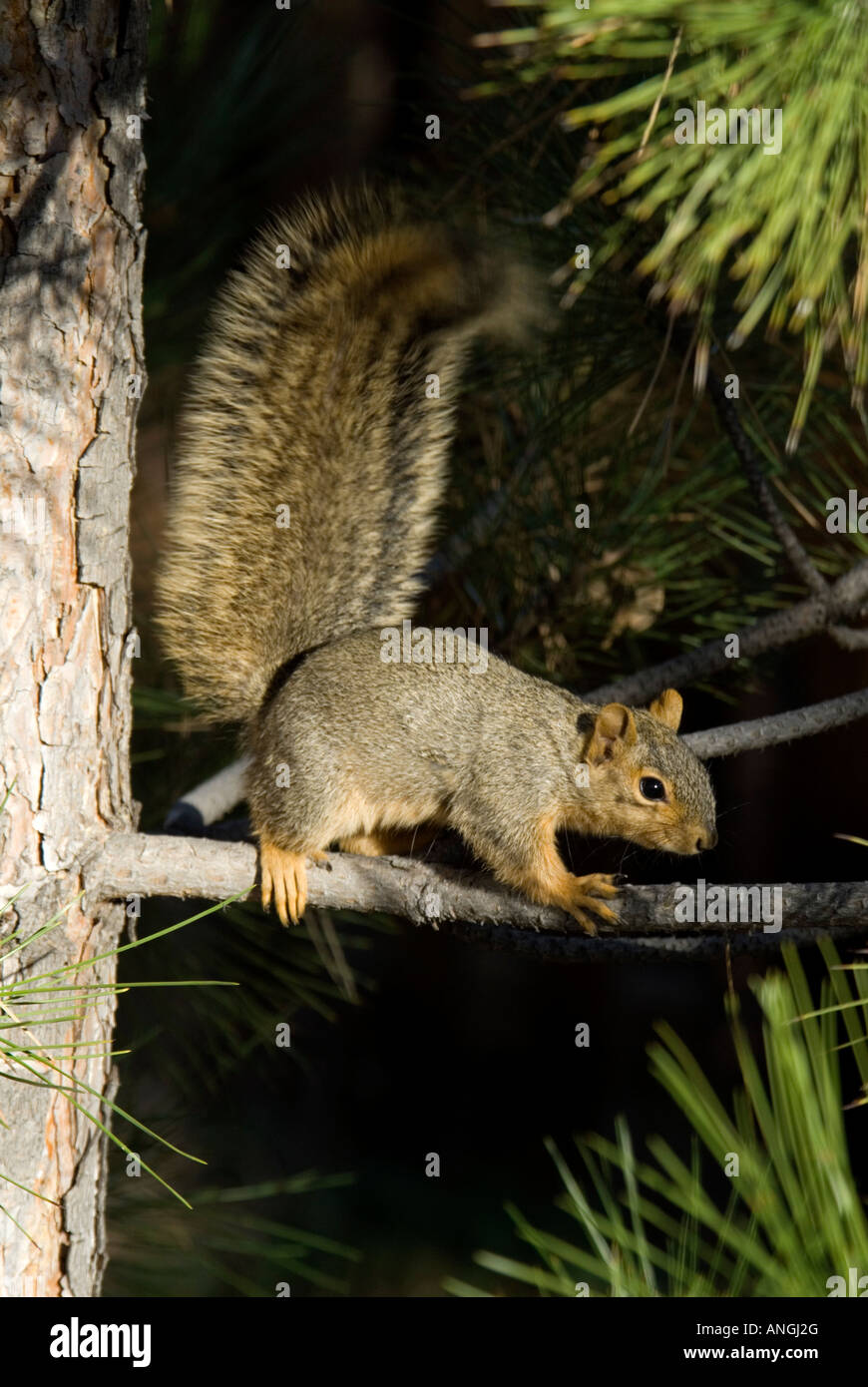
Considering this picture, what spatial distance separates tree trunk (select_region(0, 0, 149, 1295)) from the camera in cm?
80

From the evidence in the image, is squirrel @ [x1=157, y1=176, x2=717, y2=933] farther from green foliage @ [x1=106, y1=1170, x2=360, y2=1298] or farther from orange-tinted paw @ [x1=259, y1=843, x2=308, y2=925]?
green foliage @ [x1=106, y1=1170, x2=360, y2=1298]

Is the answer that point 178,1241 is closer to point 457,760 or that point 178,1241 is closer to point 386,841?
point 386,841

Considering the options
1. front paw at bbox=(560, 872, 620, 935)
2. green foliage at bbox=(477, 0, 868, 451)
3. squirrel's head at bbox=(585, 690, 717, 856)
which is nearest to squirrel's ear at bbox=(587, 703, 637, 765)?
squirrel's head at bbox=(585, 690, 717, 856)

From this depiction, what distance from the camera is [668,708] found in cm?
106

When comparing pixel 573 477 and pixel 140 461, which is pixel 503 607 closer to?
pixel 573 477

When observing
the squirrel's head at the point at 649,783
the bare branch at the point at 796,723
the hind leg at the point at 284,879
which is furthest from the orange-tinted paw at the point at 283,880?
the bare branch at the point at 796,723

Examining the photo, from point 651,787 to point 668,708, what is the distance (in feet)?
0.37

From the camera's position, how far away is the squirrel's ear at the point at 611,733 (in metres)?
0.96

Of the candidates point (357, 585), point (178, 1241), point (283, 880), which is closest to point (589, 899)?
point (283, 880)

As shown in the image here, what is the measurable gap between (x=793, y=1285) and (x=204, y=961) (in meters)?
1.00

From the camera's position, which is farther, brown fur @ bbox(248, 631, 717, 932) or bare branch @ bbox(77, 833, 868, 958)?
brown fur @ bbox(248, 631, 717, 932)

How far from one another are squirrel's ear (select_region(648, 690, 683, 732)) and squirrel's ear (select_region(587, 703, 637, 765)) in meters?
0.08

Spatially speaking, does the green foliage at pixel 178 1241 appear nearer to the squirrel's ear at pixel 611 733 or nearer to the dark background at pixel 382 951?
the dark background at pixel 382 951

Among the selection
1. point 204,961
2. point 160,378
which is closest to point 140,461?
point 160,378
